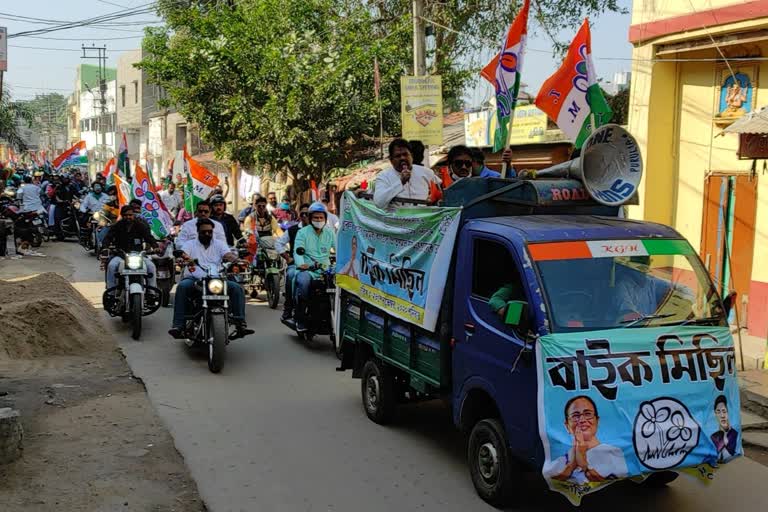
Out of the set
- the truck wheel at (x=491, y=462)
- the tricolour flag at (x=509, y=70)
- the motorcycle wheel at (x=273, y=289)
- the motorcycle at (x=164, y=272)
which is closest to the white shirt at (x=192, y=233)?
the motorcycle at (x=164, y=272)

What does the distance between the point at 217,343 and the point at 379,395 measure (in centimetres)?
252

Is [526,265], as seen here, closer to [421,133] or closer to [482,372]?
[482,372]

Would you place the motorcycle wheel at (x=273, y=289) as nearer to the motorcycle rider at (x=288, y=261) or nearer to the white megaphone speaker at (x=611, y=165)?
the motorcycle rider at (x=288, y=261)

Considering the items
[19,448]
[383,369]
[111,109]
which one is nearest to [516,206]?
[383,369]

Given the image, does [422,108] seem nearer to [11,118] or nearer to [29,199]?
[29,199]

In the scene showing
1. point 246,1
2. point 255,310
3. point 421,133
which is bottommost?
point 255,310

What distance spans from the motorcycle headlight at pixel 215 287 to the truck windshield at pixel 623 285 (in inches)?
199

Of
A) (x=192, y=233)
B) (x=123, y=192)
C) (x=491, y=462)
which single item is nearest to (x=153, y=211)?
(x=123, y=192)

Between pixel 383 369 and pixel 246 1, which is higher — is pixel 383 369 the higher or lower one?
the lower one

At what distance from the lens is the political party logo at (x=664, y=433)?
4727mm

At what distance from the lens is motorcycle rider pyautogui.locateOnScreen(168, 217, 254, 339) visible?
9.88m

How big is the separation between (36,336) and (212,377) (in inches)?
99.6

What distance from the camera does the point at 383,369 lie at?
7289 millimetres

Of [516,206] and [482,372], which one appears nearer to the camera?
[482,372]
